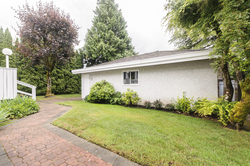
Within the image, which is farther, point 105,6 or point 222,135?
point 105,6

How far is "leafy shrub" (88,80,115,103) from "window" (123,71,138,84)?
1207mm

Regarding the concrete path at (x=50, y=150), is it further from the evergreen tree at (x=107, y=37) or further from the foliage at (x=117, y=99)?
the evergreen tree at (x=107, y=37)

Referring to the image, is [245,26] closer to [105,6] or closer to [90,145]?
[90,145]

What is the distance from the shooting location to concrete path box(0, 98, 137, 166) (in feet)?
6.18

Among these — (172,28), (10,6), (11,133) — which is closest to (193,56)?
(172,28)

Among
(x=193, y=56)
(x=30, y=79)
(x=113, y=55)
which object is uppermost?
(x=113, y=55)

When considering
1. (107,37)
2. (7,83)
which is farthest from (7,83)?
(107,37)

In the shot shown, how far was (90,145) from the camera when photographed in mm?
2391

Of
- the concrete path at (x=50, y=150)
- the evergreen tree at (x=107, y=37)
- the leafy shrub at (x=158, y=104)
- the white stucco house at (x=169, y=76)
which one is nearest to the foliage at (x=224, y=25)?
the white stucco house at (x=169, y=76)

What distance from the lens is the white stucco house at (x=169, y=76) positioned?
4.83m

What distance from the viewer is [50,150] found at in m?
2.22

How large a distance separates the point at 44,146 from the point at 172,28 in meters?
5.85

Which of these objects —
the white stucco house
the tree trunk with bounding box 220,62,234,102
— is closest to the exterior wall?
the white stucco house

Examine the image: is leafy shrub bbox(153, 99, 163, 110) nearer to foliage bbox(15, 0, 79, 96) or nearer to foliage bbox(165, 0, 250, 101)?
foliage bbox(165, 0, 250, 101)
